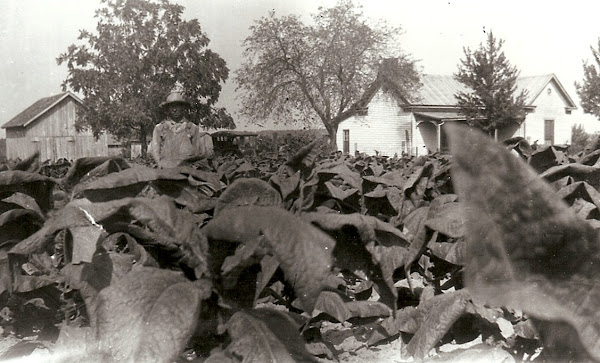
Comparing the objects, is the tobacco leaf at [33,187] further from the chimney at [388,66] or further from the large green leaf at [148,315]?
the chimney at [388,66]

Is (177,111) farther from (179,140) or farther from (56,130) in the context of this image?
(56,130)

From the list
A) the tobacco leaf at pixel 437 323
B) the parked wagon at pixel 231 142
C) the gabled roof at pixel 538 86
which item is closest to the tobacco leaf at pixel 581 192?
the tobacco leaf at pixel 437 323

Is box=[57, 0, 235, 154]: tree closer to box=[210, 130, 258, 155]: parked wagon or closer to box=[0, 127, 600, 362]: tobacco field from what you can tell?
box=[210, 130, 258, 155]: parked wagon

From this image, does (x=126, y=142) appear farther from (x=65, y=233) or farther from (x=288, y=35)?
(x=65, y=233)

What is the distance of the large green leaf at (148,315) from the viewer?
83cm

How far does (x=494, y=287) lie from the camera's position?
650 millimetres

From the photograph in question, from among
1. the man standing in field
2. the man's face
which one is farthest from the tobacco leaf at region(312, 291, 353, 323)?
the man's face

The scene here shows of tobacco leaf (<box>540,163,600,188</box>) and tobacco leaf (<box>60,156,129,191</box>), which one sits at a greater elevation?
tobacco leaf (<box>60,156,129,191</box>)

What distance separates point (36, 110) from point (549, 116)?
47.8 meters

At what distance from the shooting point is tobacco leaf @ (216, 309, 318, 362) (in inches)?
35.0

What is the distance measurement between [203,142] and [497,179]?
686 centimetres

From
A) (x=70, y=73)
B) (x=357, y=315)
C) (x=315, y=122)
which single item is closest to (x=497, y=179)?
(x=357, y=315)

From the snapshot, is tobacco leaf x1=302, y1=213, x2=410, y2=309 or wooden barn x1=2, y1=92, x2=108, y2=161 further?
wooden barn x1=2, y1=92, x2=108, y2=161

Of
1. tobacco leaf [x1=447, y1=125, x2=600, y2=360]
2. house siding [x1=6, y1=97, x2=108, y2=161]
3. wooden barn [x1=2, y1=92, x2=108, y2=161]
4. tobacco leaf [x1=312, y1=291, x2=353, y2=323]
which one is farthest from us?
wooden barn [x1=2, y1=92, x2=108, y2=161]
